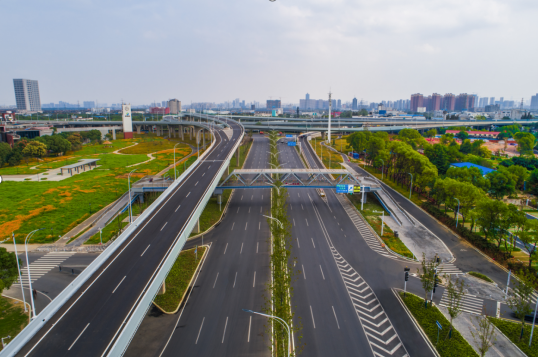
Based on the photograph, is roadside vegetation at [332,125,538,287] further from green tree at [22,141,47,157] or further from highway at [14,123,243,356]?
green tree at [22,141,47,157]

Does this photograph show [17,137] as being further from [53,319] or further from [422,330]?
[422,330]

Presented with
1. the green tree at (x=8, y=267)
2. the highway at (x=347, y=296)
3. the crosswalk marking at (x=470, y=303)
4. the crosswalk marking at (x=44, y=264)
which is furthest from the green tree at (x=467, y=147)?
the green tree at (x=8, y=267)

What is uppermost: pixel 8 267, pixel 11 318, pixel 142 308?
pixel 142 308

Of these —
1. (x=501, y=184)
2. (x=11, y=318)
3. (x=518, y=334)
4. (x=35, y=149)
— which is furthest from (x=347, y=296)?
(x=35, y=149)

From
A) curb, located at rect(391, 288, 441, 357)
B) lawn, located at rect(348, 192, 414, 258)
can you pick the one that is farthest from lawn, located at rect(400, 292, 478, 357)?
lawn, located at rect(348, 192, 414, 258)

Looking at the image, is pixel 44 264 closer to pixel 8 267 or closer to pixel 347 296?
pixel 8 267

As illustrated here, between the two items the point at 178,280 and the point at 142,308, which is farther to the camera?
the point at 178,280

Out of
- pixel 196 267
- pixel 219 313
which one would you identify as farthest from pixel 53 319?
pixel 196 267
